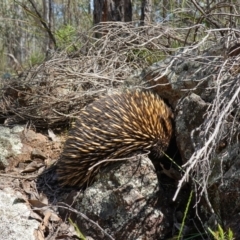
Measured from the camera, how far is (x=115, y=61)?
4969 millimetres

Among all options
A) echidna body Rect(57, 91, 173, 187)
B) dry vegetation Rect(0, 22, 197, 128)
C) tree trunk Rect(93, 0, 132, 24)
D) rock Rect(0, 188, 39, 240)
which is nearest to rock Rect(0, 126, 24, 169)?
dry vegetation Rect(0, 22, 197, 128)

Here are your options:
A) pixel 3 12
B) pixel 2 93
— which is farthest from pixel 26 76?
pixel 3 12

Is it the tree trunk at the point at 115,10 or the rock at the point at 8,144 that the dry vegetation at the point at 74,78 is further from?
the tree trunk at the point at 115,10

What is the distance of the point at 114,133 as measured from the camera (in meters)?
3.56

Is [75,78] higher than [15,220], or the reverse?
[75,78]

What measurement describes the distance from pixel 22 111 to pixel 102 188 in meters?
1.75

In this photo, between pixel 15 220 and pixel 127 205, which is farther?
pixel 15 220

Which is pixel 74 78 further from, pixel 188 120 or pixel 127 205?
pixel 127 205

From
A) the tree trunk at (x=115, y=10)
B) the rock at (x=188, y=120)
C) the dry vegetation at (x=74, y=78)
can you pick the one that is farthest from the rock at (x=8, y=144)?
the tree trunk at (x=115, y=10)

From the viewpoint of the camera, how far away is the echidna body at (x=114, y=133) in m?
3.56

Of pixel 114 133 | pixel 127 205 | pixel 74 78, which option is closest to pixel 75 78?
pixel 74 78

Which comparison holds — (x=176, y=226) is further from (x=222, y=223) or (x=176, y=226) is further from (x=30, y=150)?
(x=30, y=150)

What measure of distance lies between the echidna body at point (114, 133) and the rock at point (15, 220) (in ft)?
1.50

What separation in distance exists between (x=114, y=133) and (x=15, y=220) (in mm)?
1009
